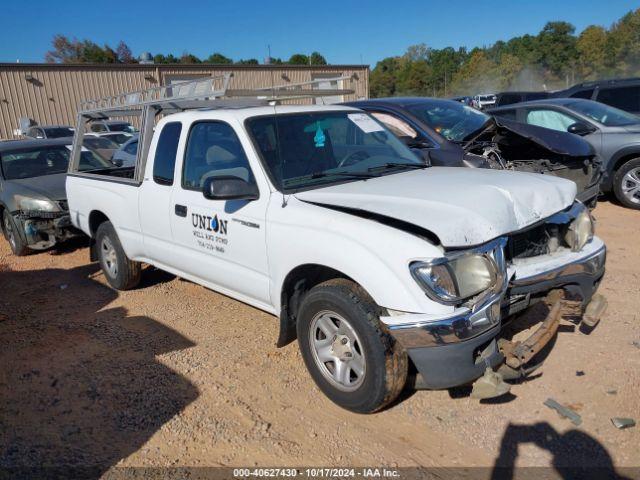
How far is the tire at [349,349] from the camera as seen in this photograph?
305cm

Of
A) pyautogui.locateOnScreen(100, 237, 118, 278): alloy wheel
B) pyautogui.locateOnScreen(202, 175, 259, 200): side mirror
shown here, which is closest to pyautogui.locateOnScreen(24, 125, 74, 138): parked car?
pyautogui.locateOnScreen(100, 237, 118, 278): alloy wheel

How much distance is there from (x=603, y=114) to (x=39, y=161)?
Result: 917 centimetres

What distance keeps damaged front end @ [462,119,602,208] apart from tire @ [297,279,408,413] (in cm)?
392

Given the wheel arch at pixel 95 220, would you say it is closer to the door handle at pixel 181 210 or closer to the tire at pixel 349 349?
the door handle at pixel 181 210

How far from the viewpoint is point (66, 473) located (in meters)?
2.98

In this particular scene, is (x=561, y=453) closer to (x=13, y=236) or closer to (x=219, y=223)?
(x=219, y=223)

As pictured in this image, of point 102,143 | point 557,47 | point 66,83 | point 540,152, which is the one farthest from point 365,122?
point 557,47

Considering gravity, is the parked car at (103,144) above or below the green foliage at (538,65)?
below

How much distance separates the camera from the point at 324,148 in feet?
13.8

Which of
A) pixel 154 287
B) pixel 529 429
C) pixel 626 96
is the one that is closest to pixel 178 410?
pixel 529 429

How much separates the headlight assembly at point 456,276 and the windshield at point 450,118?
13.0ft

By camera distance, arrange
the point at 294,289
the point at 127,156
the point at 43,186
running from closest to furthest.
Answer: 1. the point at 294,289
2. the point at 43,186
3. the point at 127,156

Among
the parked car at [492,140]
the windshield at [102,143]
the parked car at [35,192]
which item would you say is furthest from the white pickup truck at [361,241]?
the windshield at [102,143]

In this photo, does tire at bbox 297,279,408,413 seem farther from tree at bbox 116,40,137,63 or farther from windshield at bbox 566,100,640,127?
tree at bbox 116,40,137,63
